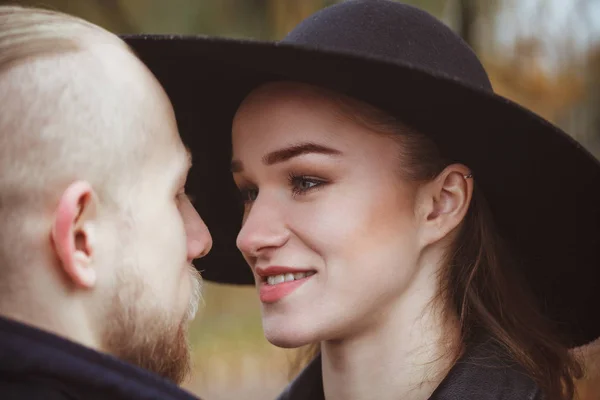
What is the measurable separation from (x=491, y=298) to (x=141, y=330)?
122 centimetres

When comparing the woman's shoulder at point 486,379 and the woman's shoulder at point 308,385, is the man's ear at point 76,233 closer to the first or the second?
the woman's shoulder at point 486,379

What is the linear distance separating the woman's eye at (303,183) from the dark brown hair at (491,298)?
32 centimetres

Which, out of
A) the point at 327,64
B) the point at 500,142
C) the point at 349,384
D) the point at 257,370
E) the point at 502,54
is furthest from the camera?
the point at 257,370

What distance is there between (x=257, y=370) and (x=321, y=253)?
470 cm

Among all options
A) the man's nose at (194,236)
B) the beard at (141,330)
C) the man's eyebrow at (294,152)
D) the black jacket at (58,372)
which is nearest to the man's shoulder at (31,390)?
the black jacket at (58,372)

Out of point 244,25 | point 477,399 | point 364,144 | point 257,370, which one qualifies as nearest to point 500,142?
point 364,144

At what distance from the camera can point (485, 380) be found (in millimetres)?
2271

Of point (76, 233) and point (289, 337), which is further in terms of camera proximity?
point (289, 337)

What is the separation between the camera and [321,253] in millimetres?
2215

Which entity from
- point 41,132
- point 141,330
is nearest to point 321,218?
point 141,330

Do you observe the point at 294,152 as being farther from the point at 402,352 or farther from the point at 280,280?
the point at 402,352

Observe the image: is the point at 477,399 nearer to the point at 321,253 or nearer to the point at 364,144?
the point at 321,253

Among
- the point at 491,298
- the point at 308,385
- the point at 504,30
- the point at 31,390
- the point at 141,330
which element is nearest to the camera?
the point at 31,390

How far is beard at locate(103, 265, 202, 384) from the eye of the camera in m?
1.70
